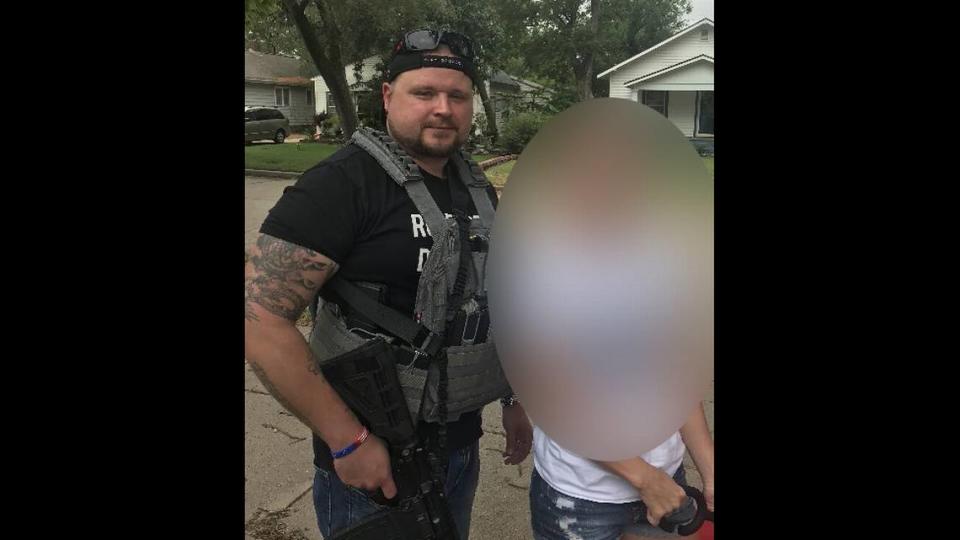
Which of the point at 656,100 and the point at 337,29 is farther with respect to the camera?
the point at 337,29

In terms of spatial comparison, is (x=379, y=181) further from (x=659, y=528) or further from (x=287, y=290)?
(x=659, y=528)

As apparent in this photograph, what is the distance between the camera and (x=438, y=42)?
1028 millimetres

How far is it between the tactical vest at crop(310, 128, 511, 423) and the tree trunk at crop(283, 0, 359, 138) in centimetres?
42

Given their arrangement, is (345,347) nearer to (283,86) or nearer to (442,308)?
(442,308)

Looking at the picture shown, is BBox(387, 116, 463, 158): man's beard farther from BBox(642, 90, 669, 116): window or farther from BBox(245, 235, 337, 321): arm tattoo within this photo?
BBox(642, 90, 669, 116): window

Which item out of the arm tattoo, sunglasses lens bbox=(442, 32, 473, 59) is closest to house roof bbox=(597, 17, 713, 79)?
sunglasses lens bbox=(442, 32, 473, 59)

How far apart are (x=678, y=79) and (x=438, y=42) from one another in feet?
1.60

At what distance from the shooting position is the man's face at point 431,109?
3.41 ft

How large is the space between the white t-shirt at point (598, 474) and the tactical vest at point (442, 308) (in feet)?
0.70

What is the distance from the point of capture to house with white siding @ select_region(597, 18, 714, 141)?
25.7 inches

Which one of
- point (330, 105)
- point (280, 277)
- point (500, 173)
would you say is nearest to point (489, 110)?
point (500, 173)
